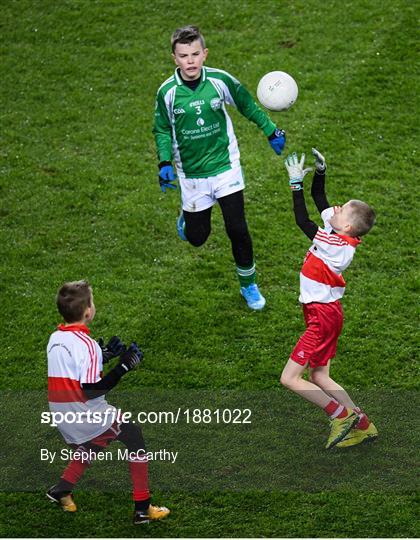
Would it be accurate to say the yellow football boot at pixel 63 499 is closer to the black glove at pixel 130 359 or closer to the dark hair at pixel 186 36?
the black glove at pixel 130 359

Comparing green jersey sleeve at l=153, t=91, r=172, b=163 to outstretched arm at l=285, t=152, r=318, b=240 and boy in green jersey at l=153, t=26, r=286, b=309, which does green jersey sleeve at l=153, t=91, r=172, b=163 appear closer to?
boy in green jersey at l=153, t=26, r=286, b=309

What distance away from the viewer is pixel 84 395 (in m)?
6.57

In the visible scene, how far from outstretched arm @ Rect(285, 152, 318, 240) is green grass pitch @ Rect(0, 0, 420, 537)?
1.38 metres

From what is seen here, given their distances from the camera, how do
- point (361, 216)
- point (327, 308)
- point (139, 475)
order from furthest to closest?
point (327, 308), point (361, 216), point (139, 475)

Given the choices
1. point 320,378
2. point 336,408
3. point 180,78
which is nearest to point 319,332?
point 320,378

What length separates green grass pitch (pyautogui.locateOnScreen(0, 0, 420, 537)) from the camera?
7047 millimetres

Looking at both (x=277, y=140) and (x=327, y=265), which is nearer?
(x=327, y=265)

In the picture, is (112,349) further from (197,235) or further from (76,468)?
(197,235)

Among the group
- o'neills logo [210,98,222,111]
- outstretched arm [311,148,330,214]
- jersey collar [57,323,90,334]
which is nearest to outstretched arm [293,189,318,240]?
outstretched arm [311,148,330,214]

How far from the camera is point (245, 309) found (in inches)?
352

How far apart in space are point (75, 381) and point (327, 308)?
5.94 ft

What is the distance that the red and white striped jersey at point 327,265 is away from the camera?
7176 mm

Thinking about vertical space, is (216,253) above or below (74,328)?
above

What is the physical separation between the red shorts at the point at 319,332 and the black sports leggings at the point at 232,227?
1505 millimetres
